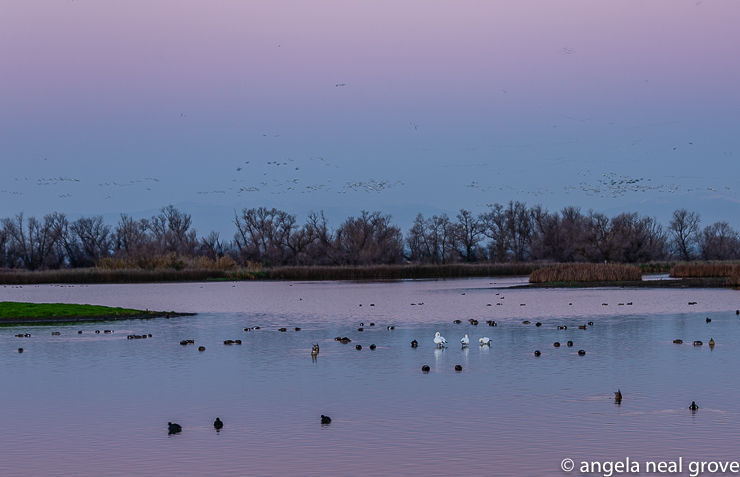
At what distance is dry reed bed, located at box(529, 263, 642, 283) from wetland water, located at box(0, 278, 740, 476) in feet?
130

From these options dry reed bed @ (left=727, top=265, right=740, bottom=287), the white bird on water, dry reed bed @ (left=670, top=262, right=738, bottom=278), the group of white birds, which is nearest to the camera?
the group of white birds

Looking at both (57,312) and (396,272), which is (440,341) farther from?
(396,272)

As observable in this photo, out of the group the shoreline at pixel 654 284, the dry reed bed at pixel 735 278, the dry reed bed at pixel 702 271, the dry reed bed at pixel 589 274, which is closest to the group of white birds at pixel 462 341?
the shoreline at pixel 654 284

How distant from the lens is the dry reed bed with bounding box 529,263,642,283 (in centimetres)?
7381

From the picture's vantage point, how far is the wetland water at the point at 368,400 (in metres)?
12.8

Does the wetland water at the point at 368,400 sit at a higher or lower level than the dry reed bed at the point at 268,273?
lower

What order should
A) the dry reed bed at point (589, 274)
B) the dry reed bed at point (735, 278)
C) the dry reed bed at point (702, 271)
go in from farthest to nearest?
1. the dry reed bed at point (589, 274)
2. the dry reed bed at point (702, 271)
3. the dry reed bed at point (735, 278)

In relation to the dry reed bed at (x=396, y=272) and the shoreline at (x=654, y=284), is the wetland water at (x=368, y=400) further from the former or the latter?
the dry reed bed at (x=396, y=272)

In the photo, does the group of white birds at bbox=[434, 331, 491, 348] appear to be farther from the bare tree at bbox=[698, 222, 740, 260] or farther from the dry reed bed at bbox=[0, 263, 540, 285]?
the bare tree at bbox=[698, 222, 740, 260]

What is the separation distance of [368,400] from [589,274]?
195 feet

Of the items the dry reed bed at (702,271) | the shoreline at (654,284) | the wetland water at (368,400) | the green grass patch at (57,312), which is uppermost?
the dry reed bed at (702,271)

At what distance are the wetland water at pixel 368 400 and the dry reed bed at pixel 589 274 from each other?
1555 inches

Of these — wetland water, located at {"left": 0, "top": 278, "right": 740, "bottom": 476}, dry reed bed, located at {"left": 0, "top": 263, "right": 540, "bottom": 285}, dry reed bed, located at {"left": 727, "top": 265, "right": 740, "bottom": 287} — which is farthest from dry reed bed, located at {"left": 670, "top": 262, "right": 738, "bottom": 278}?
wetland water, located at {"left": 0, "top": 278, "right": 740, "bottom": 476}

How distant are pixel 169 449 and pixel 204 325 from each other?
82.5ft
